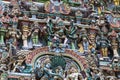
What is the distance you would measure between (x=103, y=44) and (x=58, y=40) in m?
1.22

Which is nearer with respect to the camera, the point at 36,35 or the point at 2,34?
the point at 2,34

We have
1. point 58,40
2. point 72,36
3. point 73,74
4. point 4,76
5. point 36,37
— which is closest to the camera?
point 4,76

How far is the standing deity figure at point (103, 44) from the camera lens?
34.2 ft

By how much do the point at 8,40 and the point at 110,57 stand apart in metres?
2.57

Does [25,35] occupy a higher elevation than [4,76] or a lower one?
higher

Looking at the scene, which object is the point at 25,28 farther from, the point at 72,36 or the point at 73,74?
the point at 73,74

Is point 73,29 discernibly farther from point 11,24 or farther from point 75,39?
point 11,24

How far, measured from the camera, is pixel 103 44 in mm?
10484

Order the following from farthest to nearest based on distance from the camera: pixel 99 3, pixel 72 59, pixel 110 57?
pixel 99 3, pixel 110 57, pixel 72 59

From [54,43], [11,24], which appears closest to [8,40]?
[11,24]

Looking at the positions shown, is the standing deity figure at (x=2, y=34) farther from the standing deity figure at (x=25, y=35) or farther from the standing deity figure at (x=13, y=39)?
the standing deity figure at (x=25, y=35)

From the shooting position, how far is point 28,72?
9.34 meters

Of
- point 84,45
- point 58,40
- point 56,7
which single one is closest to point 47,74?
point 58,40

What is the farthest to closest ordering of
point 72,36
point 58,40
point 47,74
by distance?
1. point 72,36
2. point 58,40
3. point 47,74
